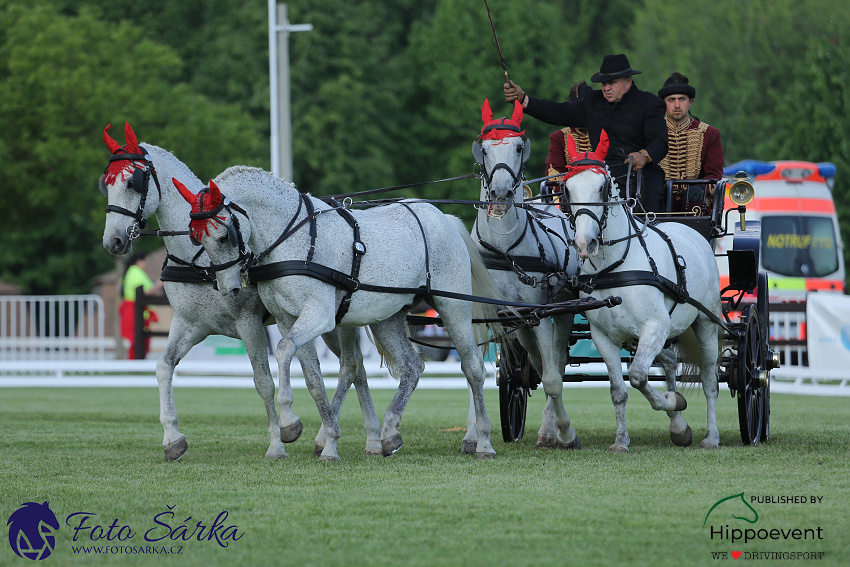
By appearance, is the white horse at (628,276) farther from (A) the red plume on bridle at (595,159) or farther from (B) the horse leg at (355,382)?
(B) the horse leg at (355,382)

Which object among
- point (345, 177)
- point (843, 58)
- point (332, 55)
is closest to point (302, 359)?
point (843, 58)

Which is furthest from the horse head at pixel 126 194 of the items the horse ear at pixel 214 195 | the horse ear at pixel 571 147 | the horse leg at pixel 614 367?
the horse ear at pixel 571 147

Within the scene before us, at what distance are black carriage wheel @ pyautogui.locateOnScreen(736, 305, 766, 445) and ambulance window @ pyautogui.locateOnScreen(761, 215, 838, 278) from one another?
1172 centimetres

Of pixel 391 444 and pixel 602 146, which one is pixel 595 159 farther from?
pixel 391 444

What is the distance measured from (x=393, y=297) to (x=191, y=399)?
8.24 meters

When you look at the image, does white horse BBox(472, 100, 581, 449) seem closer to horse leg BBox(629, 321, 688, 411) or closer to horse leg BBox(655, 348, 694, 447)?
horse leg BBox(655, 348, 694, 447)

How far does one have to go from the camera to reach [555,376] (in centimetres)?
885

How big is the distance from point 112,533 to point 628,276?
4172 mm

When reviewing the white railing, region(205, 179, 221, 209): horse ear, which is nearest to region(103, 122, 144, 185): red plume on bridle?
region(205, 179, 221, 209): horse ear

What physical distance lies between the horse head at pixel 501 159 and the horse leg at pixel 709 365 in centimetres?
207

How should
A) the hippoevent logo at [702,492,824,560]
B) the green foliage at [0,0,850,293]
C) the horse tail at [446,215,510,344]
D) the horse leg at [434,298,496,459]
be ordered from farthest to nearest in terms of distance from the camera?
the green foliage at [0,0,850,293]
the horse tail at [446,215,510,344]
the horse leg at [434,298,496,459]
the hippoevent logo at [702,492,824,560]

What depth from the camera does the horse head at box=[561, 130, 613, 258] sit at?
773 centimetres

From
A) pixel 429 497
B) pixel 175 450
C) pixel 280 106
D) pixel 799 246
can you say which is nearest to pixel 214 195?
pixel 175 450

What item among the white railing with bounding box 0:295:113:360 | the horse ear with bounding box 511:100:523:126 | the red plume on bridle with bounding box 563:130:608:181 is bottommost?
the white railing with bounding box 0:295:113:360
